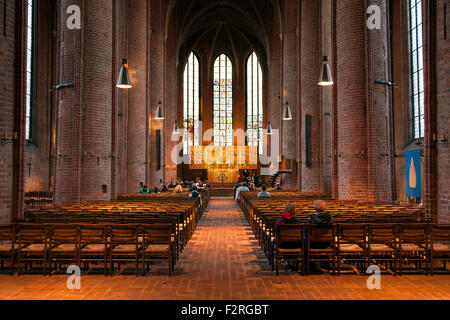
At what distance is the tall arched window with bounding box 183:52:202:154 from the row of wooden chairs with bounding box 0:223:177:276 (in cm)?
3563

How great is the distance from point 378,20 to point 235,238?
9406 millimetres

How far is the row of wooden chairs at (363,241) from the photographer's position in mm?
6352

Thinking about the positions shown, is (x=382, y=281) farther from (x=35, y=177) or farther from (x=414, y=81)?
(x=35, y=177)

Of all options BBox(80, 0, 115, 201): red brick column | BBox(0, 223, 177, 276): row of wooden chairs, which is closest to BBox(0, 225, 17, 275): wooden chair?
BBox(0, 223, 177, 276): row of wooden chairs

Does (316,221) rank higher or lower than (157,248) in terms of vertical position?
higher

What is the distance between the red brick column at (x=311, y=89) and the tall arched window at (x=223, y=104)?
2093cm

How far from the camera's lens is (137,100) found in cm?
2233

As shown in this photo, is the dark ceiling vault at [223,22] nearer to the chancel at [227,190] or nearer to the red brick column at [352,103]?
the chancel at [227,190]

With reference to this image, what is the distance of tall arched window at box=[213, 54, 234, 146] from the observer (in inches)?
1708

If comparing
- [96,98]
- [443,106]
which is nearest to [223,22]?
[96,98]

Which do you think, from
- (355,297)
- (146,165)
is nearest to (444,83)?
(355,297)

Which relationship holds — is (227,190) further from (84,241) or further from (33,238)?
(33,238)

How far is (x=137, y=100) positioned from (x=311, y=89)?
956 cm

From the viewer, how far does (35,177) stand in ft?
76.1
